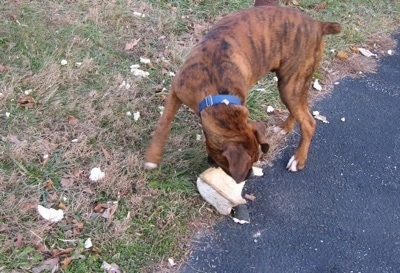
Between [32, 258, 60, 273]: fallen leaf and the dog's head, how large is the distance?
4.05 ft

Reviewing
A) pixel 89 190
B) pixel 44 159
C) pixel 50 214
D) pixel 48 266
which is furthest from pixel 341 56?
pixel 48 266

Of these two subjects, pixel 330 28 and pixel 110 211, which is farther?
pixel 330 28

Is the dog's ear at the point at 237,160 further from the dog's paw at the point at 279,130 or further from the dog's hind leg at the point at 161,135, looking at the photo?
the dog's paw at the point at 279,130

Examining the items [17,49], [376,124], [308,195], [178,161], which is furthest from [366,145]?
[17,49]

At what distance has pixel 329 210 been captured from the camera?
13.9ft

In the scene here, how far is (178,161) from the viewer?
4.25 meters

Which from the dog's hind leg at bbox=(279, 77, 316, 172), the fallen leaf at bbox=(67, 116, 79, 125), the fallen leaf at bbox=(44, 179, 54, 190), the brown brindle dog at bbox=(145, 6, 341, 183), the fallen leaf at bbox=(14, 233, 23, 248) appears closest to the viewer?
the fallen leaf at bbox=(14, 233, 23, 248)

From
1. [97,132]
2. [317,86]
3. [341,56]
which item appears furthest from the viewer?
[341,56]

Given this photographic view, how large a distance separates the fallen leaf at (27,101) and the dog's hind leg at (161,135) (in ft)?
3.64

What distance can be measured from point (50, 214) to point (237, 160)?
1306 mm

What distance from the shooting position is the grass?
142 inches

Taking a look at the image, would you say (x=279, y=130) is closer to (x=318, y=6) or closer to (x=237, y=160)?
(x=237, y=160)

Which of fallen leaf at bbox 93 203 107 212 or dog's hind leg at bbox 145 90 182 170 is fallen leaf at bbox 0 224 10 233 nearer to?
fallen leaf at bbox 93 203 107 212

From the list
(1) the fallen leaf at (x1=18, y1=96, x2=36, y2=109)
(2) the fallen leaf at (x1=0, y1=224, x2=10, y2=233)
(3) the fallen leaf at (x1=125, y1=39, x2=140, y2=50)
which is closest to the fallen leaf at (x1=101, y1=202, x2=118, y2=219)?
(2) the fallen leaf at (x1=0, y1=224, x2=10, y2=233)
